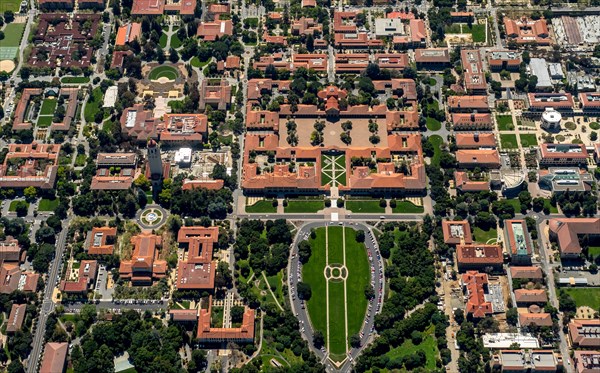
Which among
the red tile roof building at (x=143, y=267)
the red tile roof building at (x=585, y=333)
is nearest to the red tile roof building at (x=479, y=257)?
the red tile roof building at (x=585, y=333)

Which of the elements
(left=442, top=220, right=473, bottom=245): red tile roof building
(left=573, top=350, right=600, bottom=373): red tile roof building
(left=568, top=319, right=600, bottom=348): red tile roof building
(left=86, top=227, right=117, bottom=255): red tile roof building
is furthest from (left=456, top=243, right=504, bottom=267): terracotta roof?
(left=86, top=227, right=117, bottom=255): red tile roof building

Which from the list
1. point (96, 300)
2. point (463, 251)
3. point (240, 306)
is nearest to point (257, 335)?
point (240, 306)

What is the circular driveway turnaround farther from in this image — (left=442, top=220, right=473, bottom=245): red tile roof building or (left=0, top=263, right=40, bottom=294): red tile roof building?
(left=0, top=263, right=40, bottom=294): red tile roof building

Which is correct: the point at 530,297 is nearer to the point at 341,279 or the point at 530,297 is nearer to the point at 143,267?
the point at 341,279

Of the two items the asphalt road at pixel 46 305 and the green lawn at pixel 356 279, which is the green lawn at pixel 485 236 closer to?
the green lawn at pixel 356 279

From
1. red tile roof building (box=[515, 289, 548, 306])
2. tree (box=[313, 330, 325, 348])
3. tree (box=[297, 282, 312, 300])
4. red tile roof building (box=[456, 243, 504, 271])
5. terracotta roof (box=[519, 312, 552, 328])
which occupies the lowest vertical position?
tree (box=[313, 330, 325, 348])

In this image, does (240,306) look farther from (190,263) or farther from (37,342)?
(37,342)
